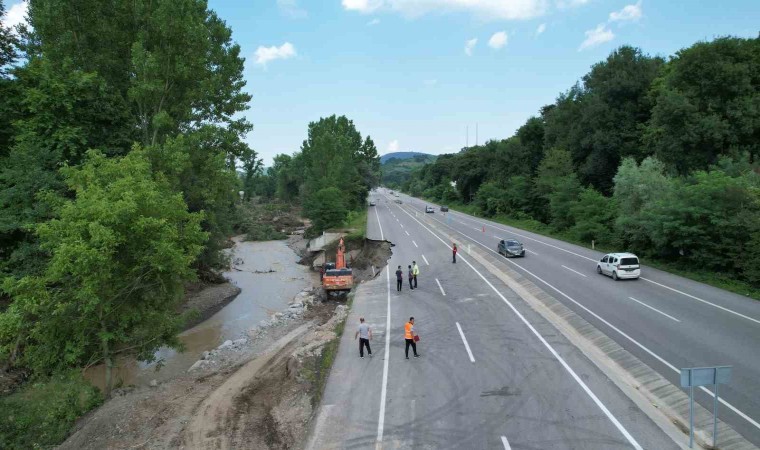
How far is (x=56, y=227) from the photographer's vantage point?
1311cm

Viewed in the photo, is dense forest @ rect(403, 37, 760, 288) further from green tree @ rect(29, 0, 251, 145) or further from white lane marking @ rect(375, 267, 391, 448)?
green tree @ rect(29, 0, 251, 145)

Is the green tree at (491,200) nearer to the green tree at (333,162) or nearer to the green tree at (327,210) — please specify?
the green tree at (333,162)

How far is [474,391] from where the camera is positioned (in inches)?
524

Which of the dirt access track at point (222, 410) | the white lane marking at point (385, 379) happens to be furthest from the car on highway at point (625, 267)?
the dirt access track at point (222, 410)

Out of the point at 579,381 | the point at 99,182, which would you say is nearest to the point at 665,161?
the point at 579,381

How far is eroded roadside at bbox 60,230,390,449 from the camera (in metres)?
12.0

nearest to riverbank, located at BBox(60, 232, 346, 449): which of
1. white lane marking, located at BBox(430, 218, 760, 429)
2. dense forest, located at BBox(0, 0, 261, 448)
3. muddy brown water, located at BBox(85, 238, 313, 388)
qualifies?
muddy brown water, located at BBox(85, 238, 313, 388)

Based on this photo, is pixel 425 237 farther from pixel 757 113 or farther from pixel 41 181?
pixel 41 181

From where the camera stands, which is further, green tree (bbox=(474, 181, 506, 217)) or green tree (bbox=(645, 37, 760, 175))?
green tree (bbox=(474, 181, 506, 217))

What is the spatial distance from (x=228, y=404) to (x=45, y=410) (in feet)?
Result: 17.2

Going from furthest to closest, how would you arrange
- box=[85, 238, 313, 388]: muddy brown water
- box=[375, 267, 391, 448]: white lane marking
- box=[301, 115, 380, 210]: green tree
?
box=[301, 115, 380, 210]: green tree, box=[85, 238, 313, 388]: muddy brown water, box=[375, 267, 391, 448]: white lane marking

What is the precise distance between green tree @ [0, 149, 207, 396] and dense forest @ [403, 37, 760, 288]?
26.4 m

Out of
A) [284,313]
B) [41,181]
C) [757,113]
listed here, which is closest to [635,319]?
[284,313]

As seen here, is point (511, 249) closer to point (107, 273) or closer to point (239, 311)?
point (239, 311)
